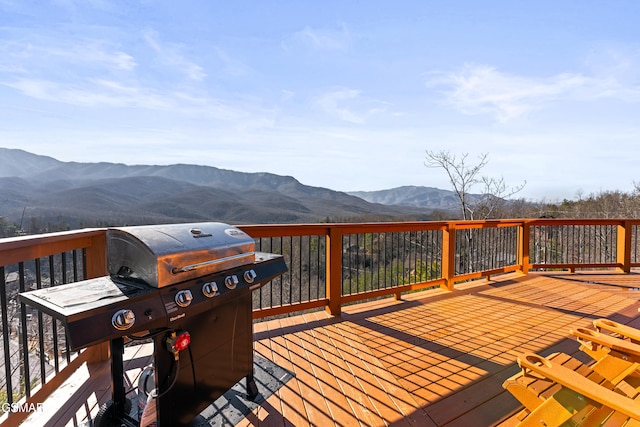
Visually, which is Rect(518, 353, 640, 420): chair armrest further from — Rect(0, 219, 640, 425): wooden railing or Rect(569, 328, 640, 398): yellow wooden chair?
Rect(0, 219, 640, 425): wooden railing

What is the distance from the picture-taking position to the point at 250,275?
6.15ft

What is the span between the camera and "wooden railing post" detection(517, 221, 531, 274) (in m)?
5.43

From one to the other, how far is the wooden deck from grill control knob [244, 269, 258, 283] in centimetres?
88

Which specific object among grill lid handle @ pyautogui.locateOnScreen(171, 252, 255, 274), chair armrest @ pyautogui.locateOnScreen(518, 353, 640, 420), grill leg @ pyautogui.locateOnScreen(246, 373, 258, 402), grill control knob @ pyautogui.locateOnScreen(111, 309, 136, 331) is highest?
grill lid handle @ pyautogui.locateOnScreen(171, 252, 255, 274)

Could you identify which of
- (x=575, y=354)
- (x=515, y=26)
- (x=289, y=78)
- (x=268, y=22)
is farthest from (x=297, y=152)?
(x=575, y=354)

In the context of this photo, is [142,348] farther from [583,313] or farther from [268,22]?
[268,22]

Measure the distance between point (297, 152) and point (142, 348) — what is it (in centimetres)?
1549

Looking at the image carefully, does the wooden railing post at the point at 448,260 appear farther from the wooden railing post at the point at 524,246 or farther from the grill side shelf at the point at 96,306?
the grill side shelf at the point at 96,306

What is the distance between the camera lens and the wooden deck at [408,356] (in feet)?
6.56

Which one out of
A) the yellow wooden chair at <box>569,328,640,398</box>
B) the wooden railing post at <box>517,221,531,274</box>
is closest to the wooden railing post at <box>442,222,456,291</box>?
the wooden railing post at <box>517,221,531,274</box>

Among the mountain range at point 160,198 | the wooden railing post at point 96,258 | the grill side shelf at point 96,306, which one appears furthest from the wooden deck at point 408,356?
the mountain range at point 160,198

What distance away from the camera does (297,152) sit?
696 inches

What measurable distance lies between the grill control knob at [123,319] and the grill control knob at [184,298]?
0.69ft

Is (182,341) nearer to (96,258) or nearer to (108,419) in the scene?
(108,419)
